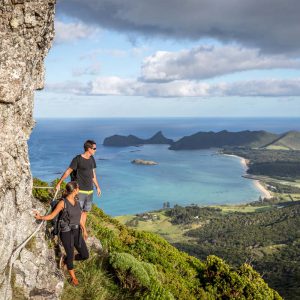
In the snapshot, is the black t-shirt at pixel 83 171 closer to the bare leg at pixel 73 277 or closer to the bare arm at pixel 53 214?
the bare arm at pixel 53 214

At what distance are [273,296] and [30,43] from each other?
50.4ft

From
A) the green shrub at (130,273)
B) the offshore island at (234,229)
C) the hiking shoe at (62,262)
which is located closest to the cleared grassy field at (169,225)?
the offshore island at (234,229)

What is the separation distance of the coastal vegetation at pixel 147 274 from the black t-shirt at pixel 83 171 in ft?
7.33

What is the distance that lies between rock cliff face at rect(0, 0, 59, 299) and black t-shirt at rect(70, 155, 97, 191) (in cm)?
192

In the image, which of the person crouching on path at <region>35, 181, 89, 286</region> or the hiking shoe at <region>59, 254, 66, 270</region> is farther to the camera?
the hiking shoe at <region>59, 254, 66, 270</region>

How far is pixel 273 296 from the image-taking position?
54.9 feet

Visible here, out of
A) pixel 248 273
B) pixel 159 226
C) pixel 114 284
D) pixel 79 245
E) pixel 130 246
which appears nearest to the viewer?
pixel 79 245

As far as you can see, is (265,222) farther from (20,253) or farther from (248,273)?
(20,253)

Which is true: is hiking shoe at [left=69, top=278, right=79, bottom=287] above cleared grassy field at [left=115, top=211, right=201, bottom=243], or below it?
above

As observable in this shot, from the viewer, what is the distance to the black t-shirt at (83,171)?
1004cm

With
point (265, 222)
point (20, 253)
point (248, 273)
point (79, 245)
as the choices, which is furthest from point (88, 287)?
point (265, 222)

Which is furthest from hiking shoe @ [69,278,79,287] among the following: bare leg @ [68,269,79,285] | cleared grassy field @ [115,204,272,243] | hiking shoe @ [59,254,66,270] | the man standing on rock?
cleared grassy field @ [115,204,272,243]

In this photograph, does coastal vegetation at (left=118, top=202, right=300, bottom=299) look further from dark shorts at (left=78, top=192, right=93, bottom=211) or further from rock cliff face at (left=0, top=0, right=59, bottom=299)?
rock cliff face at (left=0, top=0, right=59, bottom=299)

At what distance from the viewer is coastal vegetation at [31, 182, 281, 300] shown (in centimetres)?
974
